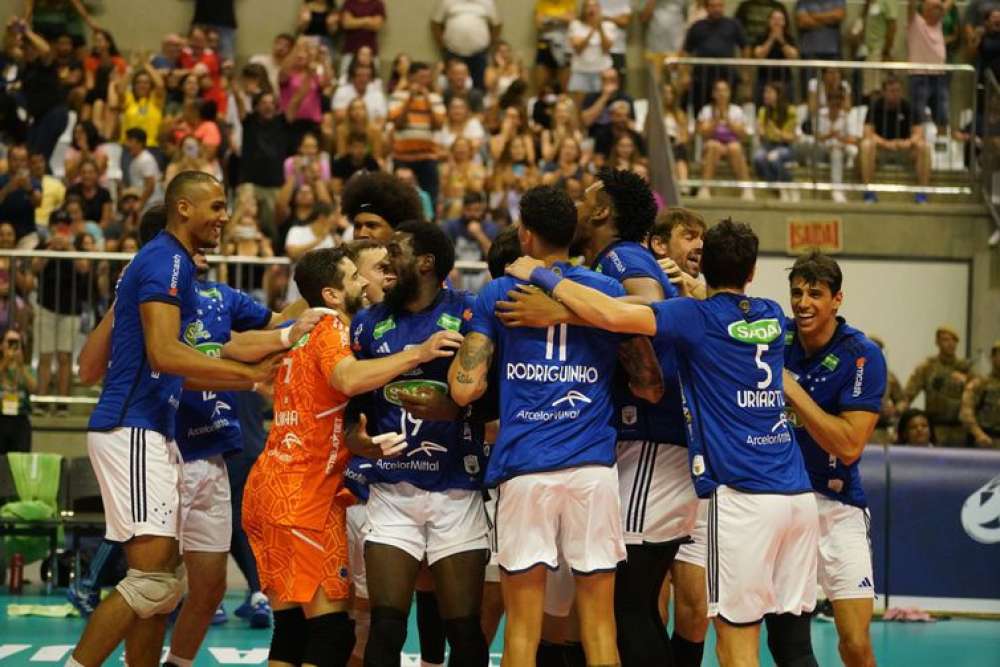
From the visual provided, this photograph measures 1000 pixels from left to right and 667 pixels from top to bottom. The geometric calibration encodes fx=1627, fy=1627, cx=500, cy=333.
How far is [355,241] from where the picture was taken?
780 centimetres

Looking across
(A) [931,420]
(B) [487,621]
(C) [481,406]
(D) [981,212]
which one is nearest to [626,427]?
(C) [481,406]

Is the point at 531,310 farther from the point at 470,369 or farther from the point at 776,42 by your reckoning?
the point at 776,42

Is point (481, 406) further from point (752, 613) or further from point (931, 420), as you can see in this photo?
point (931, 420)

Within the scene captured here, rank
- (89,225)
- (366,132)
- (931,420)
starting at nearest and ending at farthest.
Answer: (931,420) < (89,225) < (366,132)

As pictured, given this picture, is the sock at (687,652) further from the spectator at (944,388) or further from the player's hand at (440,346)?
the spectator at (944,388)

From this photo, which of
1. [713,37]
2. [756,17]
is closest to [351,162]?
[713,37]

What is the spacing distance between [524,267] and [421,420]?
2.62 ft

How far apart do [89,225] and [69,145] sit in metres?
2.34

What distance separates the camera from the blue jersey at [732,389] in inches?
267

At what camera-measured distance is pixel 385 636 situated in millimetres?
6879

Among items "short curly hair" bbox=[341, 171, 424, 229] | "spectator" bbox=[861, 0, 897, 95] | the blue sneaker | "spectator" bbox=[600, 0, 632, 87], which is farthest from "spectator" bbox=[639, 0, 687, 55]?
"short curly hair" bbox=[341, 171, 424, 229]

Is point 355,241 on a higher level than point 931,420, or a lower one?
higher

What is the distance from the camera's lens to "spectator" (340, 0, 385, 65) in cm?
2080

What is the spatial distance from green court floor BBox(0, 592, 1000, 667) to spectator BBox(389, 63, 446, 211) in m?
6.82
